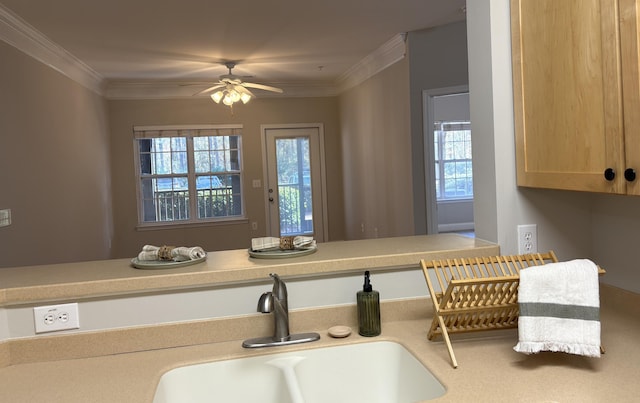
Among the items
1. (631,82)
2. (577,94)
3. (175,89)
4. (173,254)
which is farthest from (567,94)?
(175,89)

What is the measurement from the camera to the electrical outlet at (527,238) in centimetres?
167

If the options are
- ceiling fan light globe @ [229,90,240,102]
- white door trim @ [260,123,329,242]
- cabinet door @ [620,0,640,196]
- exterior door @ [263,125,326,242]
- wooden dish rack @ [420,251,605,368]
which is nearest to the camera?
cabinet door @ [620,0,640,196]

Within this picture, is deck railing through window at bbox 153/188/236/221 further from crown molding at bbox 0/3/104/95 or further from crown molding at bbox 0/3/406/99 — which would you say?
crown molding at bbox 0/3/104/95

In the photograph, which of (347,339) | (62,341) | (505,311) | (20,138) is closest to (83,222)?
(20,138)

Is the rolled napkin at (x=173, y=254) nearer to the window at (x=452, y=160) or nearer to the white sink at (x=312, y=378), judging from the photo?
the white sink at (x=312, y=378)

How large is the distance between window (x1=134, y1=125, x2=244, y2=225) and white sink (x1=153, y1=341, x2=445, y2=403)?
20.4 ft

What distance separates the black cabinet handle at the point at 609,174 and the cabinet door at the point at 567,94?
0.04 feet

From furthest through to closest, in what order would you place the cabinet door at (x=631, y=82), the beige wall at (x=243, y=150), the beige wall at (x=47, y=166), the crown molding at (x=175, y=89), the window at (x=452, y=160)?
the window at (x=452, y=160), the beige wall at (x=243, y=150), the crown molding at (x=175, y=89), the beige wall at (x=47, y=166), the cabinet door at (x=631, y=82)

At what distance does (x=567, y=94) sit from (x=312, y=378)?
1.07 meters

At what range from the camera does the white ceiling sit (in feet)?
12.6

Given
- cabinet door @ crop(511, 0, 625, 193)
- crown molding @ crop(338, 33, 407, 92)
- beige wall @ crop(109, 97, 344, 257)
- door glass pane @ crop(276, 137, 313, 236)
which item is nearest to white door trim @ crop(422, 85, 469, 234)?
crown molding @ crop(338, 33, 407, 92)

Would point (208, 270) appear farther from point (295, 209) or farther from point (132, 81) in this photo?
point (295, 209)

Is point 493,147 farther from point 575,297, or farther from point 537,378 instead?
point 537,378

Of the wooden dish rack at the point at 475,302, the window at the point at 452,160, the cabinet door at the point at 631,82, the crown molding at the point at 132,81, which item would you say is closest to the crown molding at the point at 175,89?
the crown molding at the point at 132,81
